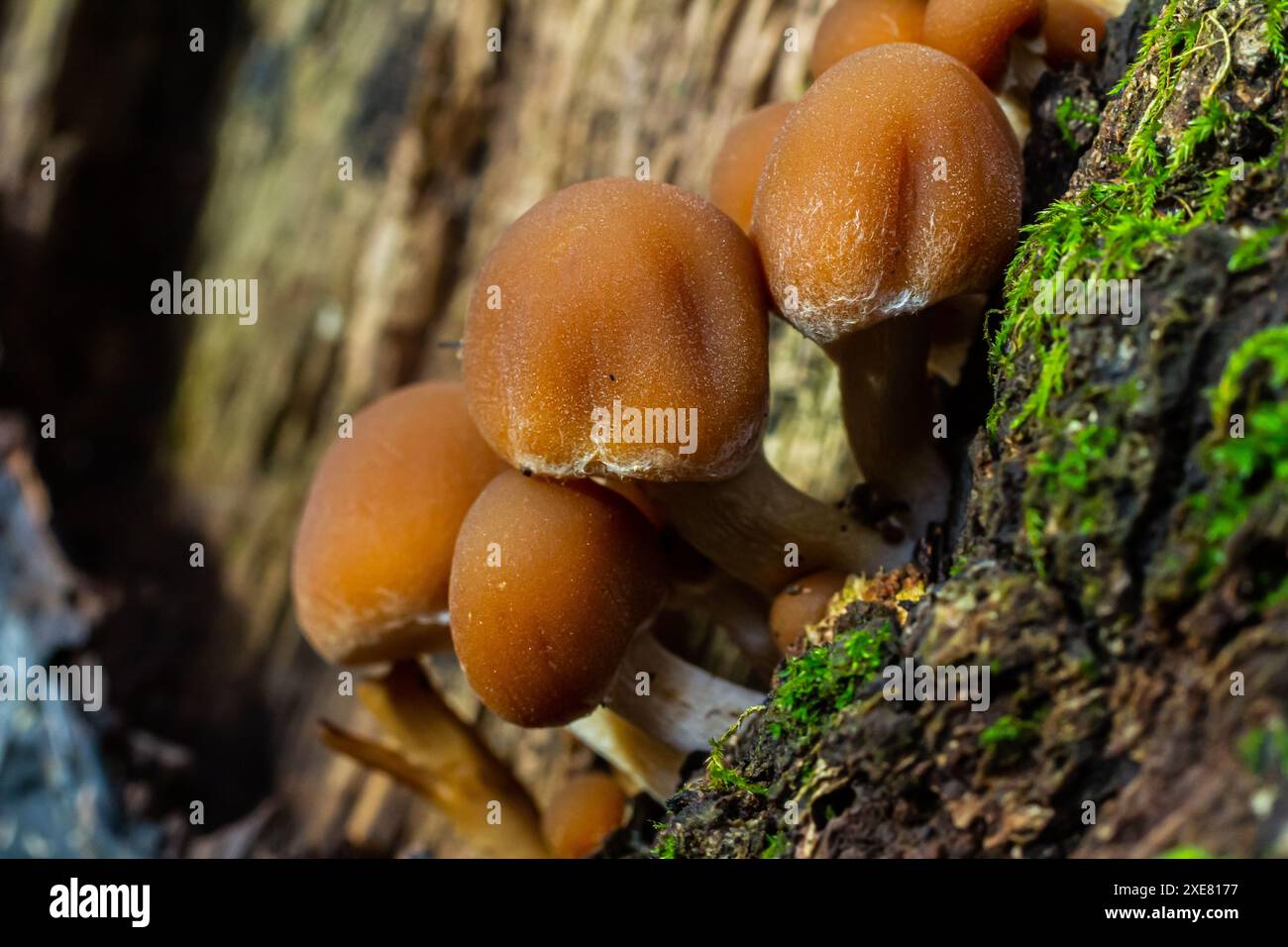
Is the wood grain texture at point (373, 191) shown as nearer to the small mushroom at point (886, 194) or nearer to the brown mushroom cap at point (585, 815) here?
the brown mushroom cap at point (585, 815)

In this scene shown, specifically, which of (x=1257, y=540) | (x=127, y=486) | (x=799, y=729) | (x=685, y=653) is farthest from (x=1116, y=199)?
(x=127, y=486)

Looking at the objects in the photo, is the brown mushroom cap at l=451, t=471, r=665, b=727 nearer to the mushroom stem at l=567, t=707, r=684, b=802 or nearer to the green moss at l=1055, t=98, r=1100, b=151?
the mushroom stem at l=567, t=707, r=684, b=802

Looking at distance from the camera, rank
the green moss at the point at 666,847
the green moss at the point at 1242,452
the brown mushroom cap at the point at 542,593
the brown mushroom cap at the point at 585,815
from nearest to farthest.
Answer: the green moss at the point at 1242,452 < the green moss at the point at 666,847 < the brown mushroom cap at the point at 542,593 < the brown mushroom cap at the point at 585,815

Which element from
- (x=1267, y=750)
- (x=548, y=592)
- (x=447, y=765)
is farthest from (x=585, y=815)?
(x=1267, y=750)

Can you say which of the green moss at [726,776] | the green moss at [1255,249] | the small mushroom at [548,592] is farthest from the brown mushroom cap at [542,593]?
the green moss at [1255,249]

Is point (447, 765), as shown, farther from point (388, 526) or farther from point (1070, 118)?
point (1070, 118)

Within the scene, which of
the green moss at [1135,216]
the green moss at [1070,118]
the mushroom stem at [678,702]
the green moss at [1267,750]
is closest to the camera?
the green moss at [1267,750]
